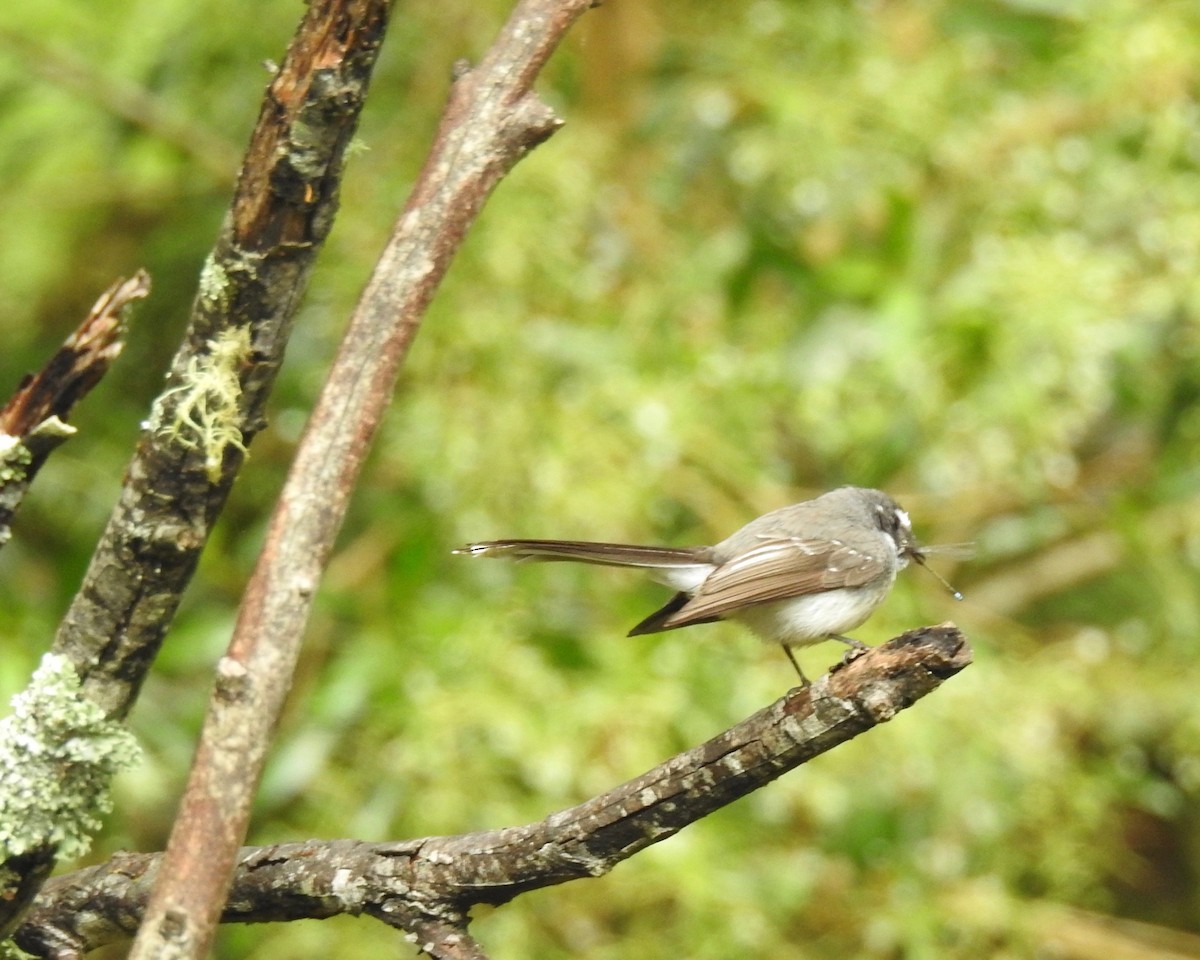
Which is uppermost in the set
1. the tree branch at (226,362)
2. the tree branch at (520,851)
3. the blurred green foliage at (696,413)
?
the blurred green foliage at (696,413)

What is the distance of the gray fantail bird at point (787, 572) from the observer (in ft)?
8.50

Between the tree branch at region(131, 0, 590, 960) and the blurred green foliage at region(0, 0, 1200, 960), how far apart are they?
1751 mm

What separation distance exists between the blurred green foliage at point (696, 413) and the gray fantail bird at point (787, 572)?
63 cm

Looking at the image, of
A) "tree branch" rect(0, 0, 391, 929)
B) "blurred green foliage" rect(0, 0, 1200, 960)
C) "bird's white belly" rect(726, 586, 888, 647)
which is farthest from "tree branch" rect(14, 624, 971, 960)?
"blurred green foliage" rect(0, 0, 1200, 960)

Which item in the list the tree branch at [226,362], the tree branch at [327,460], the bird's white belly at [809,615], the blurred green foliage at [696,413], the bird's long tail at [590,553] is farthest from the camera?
the blurred green foliage at [696,413]

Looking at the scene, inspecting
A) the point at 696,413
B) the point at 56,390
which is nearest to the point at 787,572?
the point at 696,413

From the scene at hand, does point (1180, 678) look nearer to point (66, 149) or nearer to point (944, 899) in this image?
point (944, 899)

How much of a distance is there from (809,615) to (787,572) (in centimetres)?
11

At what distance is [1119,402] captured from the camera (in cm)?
407

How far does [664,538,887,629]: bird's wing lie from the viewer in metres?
2.54

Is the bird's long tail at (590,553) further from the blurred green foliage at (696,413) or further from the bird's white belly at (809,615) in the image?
the blurred green foliage at (696,413)

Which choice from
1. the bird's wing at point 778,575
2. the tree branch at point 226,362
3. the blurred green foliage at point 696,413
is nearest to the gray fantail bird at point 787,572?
the bird's wing at point 778,575

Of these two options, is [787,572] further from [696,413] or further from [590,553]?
[696,413]

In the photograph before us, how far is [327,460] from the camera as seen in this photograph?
1.67 meters
